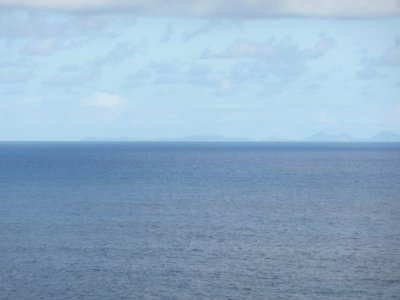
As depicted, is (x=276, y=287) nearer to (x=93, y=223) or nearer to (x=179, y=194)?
(x=93, y=223)

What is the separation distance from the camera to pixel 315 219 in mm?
91250

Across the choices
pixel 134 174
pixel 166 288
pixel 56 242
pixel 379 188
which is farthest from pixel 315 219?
pixel 134 174

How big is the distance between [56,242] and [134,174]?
364ft

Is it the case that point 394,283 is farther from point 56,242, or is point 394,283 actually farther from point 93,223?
point 93,223

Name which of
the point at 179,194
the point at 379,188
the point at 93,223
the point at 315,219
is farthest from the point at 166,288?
the point at 379,188

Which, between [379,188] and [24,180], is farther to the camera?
[24,180]

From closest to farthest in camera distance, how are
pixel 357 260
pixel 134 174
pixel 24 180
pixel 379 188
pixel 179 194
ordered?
pixel 357 260 < pixel 179 194 < pixel 379 188 < pixel 24 180 < pixel 134 174

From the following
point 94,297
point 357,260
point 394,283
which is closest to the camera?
point 94,297

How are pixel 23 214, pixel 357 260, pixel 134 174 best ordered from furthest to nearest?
pixel 134 174, pixel 23 214, pixel 357 260

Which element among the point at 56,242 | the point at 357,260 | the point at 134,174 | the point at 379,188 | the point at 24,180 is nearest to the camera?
the point at 357,260

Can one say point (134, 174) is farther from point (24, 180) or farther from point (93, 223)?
point (93, 223)

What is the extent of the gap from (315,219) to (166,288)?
131 feet

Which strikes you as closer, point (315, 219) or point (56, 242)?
point (56, 242)

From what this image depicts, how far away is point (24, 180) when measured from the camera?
15600 centimetres
